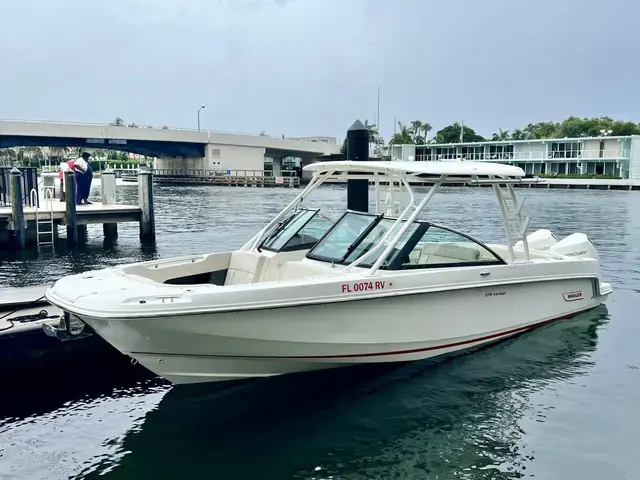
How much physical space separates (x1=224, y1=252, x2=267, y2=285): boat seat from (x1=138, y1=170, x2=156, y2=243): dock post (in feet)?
38.7

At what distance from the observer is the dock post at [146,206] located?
18.9 meters

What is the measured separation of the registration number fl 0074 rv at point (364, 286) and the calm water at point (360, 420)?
1.27m

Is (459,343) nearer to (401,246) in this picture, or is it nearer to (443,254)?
(443,254)

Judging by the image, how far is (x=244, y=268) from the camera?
7891mm

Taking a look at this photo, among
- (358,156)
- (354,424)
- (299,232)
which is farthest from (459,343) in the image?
(358,156)

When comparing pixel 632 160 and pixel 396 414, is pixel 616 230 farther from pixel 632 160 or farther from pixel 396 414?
pixel 632 160

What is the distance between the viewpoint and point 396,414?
641 cm

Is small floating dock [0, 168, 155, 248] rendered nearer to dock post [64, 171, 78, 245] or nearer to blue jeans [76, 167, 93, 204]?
dock post [64, 171, 78, 245]

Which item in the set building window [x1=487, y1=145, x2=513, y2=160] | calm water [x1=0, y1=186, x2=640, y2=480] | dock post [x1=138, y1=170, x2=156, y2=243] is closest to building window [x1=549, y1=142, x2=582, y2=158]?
building window [x1=487, y1=145, x2=513, y2=160]

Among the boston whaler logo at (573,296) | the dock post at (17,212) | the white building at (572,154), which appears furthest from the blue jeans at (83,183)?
the white building at (572,154)

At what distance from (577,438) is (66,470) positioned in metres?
4.77

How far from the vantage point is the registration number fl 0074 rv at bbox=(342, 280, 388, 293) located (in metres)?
6.30

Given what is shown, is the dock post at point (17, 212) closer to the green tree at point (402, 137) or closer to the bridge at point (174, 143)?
the bridge at point (174, 143)

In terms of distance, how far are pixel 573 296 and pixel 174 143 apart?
260ft
